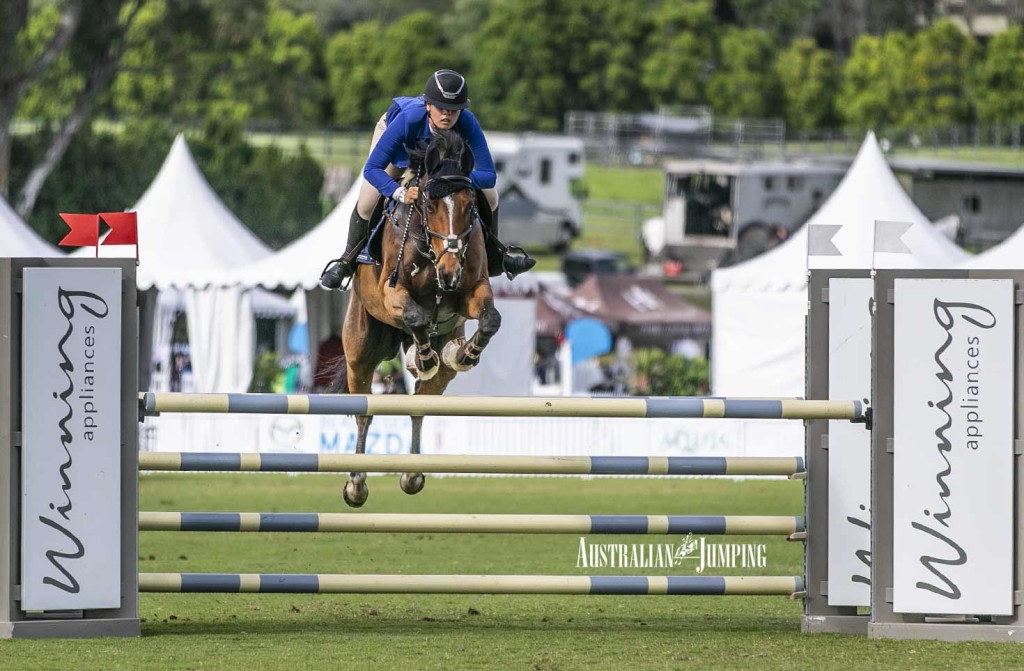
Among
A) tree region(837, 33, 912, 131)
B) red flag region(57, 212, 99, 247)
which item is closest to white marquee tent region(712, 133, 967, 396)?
red flag region(57, 212, 99, 247)

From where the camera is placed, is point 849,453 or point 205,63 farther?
point 205,63

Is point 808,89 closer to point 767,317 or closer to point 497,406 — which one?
point 767,317

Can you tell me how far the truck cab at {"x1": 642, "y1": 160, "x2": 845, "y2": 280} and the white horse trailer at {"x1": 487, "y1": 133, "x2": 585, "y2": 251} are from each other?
12.5 ft

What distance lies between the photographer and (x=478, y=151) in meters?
8.42

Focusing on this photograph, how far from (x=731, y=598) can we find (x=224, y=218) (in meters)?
15.9

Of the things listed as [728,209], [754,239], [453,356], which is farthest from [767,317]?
[728,209]

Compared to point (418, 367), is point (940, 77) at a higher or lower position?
higher

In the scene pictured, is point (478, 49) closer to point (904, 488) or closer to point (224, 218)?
point (224, 218)

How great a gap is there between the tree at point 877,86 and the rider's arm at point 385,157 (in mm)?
65660

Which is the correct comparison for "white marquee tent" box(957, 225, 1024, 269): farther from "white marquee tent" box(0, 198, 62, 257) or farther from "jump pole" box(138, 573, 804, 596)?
"jump pole" box(138, 573, 804, 596)

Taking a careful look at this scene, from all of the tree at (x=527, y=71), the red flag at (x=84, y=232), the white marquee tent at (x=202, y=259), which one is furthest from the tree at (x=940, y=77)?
the red flag at (x=84, y=232)

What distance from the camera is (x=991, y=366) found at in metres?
7.14

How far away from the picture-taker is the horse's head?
815cm

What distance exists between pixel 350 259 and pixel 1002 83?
6928cm
